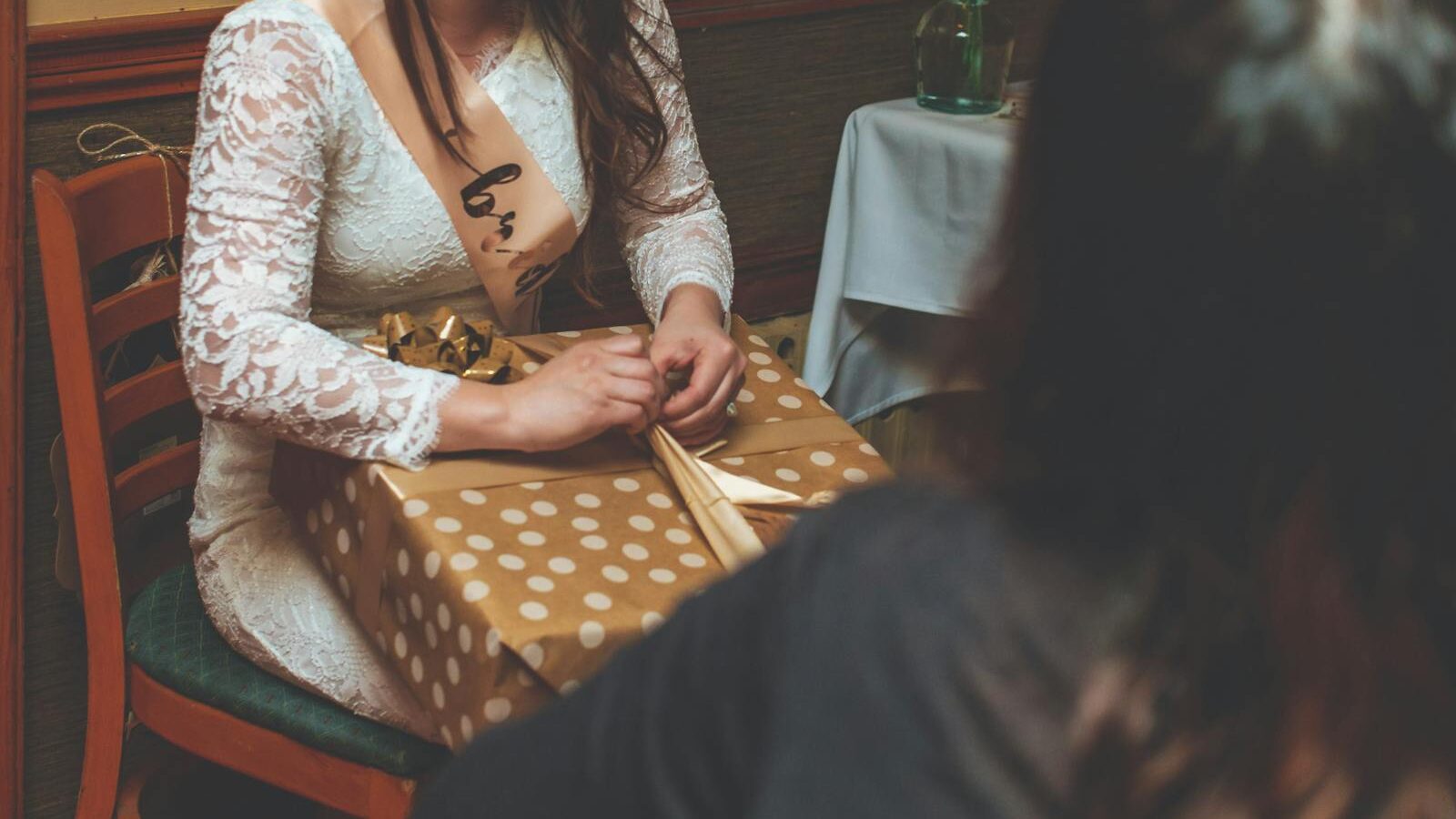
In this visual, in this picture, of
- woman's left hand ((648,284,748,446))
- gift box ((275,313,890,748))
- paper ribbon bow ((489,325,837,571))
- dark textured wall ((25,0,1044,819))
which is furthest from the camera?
dark textured wall ((25,0,1044,819))

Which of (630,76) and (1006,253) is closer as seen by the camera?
(1006,253)

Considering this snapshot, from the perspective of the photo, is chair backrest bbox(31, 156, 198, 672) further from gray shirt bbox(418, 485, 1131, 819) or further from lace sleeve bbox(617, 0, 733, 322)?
gray shirt bbox(418, 485, 1131, 819)

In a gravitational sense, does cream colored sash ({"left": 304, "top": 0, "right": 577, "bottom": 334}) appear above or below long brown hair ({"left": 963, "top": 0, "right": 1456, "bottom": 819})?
below

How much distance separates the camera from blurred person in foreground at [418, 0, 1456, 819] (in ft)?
1.43

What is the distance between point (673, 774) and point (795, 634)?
0.09 m

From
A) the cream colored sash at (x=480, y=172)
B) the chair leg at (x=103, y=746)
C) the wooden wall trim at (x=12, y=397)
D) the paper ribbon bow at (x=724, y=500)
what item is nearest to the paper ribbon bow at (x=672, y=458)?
the paper ribbon bow at (x=724, y=500)

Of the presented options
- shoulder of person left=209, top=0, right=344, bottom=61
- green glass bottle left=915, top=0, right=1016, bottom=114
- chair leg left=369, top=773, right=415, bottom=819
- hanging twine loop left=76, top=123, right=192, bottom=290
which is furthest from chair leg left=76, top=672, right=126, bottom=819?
green glass bottle left=915, top=0, right=1016, bottom=114

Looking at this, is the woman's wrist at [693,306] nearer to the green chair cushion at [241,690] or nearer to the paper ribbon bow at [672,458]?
the paper ribbon bow at [672,458]

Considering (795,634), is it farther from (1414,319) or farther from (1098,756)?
(1414,319)

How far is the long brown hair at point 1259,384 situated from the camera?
0.44 m

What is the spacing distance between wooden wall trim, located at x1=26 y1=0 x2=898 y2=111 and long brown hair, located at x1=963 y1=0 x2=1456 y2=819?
54.1 inches

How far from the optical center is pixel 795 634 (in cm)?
50

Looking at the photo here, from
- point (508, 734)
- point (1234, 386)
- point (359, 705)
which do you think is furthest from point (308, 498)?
point (1234, 386)

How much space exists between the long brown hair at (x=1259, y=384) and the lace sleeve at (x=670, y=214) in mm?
989
